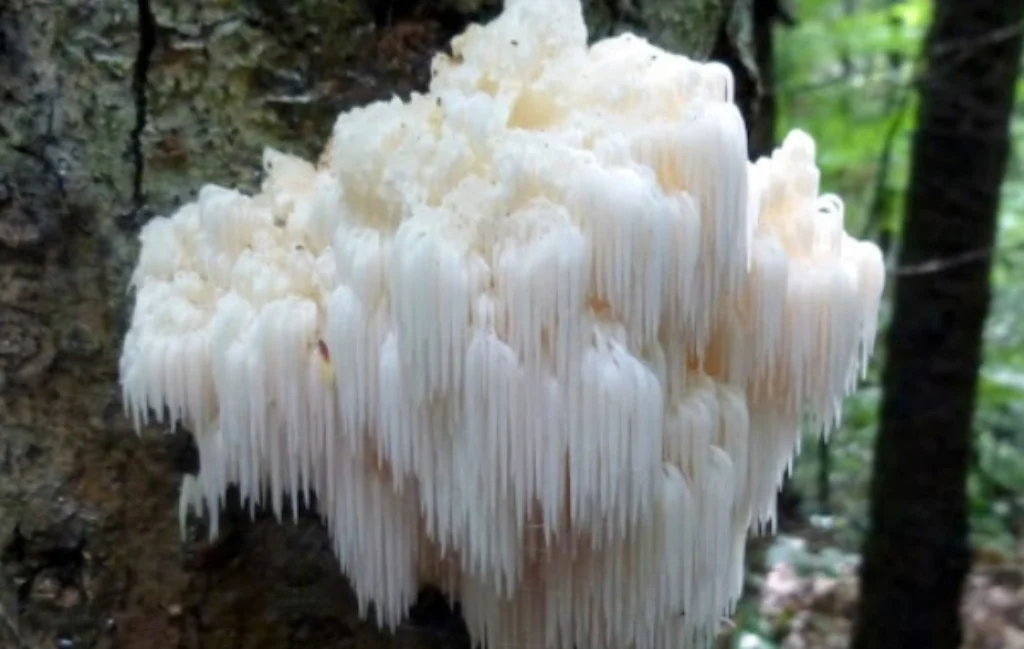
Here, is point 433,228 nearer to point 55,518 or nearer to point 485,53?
point 485,53

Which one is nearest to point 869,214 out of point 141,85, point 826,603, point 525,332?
point 826,603

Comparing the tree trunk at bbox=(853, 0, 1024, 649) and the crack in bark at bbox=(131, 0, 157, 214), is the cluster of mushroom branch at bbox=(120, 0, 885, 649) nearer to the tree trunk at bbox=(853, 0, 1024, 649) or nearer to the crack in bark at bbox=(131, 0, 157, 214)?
the crack in bark at bbox=(131, 0, 157, 214)

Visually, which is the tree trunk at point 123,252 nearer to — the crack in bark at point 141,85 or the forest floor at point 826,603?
the crack in bark at point 141,85

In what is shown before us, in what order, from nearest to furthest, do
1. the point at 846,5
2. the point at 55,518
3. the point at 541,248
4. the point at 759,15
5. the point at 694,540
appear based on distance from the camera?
1. the point at 541,248
2. the point at 694,540
3. the point at 55,518
4. the point at 759,15
5. the point at 846,5

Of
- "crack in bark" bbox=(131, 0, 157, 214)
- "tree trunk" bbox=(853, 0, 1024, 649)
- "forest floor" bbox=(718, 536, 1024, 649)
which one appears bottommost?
"forest floor" bbox=(718, 536, 1024, 649)

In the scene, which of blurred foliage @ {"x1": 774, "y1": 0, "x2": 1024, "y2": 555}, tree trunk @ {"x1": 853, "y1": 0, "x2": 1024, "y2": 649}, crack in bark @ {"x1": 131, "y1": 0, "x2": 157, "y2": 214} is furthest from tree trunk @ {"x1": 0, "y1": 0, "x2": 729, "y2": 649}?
blurred foliage @ {"x1": 774, "y1": 0, "x2": 1024, "y2": 555}

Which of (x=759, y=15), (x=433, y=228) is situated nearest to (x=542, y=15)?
(x=433, y=228)
